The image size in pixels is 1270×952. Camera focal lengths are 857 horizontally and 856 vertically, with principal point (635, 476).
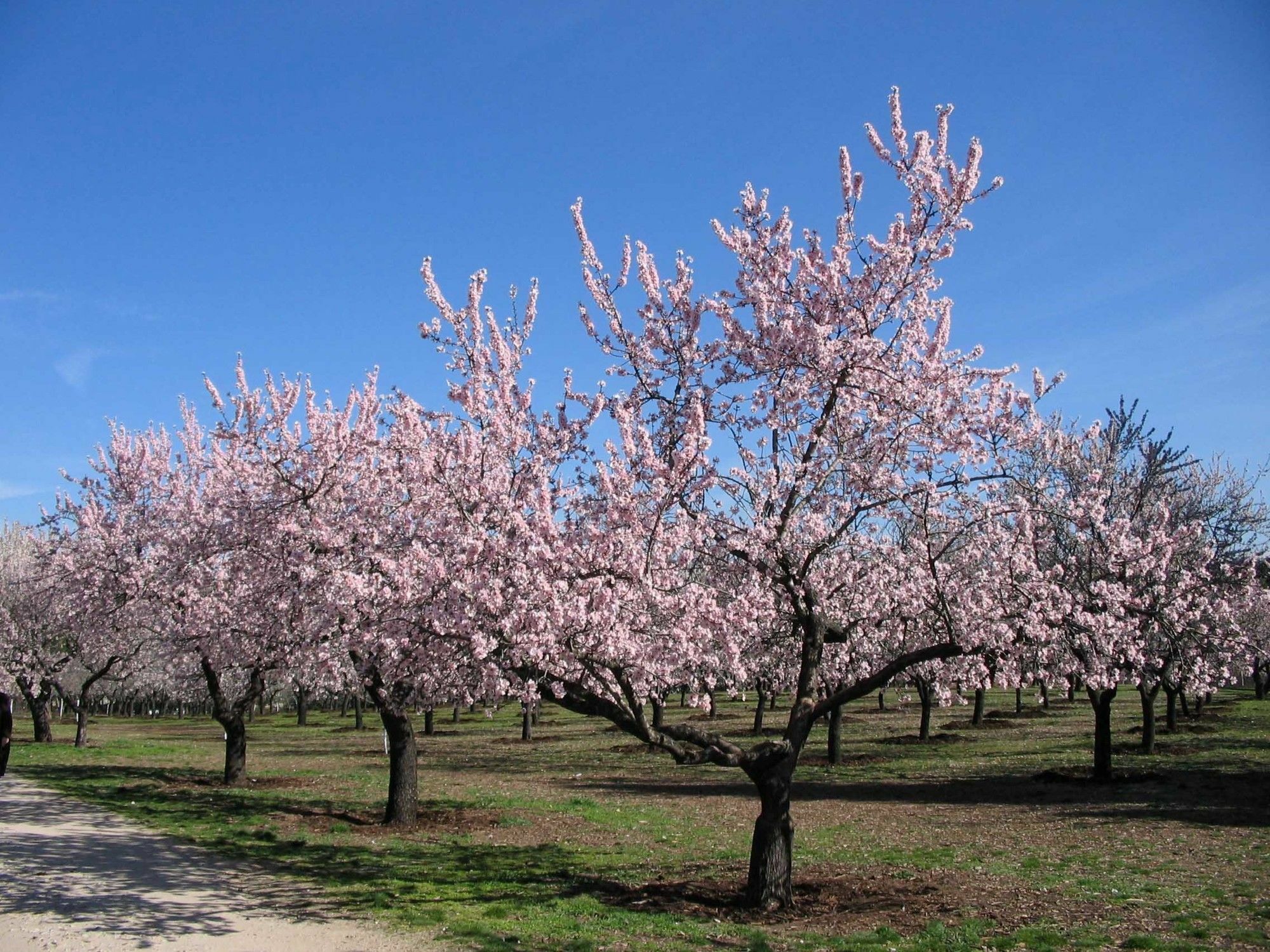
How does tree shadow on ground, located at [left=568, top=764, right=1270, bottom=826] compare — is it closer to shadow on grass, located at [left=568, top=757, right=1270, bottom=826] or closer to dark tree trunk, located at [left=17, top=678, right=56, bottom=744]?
shadow on grass, located at [left=568, top=757, right=1270, bottom=826]

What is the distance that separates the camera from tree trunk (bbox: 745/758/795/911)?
32.9 feet

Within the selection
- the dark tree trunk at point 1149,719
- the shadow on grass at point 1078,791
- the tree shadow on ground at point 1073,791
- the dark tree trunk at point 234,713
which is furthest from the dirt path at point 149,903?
the dark tree trunk at point 1149,719

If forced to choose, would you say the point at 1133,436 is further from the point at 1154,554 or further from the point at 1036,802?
the point at 1036,802

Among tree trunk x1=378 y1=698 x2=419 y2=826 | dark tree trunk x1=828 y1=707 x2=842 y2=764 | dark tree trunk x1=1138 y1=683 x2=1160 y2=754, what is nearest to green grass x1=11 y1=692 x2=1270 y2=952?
dark tree trunk x1=1138 y1=683 x2=1160 y2=754

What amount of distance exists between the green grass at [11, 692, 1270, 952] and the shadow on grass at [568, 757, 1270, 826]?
111mm

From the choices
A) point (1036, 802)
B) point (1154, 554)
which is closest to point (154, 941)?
point (1036, 802)

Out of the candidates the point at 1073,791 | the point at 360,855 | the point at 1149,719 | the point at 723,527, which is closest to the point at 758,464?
the point at 723,527

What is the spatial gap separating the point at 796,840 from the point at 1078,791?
913 centimetres

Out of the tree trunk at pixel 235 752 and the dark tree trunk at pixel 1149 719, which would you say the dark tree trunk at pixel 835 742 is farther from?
the tree trunk at pixel 235 752

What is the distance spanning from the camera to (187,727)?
61594 mm

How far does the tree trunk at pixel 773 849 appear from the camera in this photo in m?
10.0

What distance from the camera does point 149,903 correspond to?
33.4 ft

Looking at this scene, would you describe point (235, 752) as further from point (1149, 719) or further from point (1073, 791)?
point (1149, 719)

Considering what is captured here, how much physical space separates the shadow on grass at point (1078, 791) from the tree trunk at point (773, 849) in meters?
9.63
